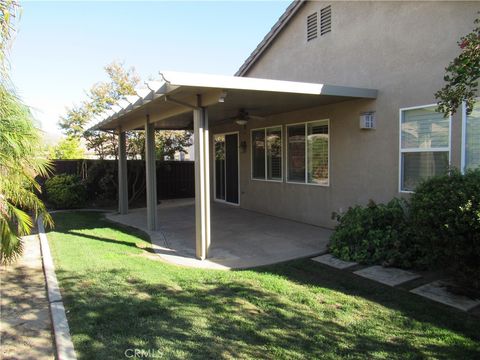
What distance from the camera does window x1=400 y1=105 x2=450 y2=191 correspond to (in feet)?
20.2

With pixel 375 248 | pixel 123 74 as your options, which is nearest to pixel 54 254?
pixel 375 248

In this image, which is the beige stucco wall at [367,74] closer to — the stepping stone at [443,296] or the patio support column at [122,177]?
the stepping stone at [443,296]

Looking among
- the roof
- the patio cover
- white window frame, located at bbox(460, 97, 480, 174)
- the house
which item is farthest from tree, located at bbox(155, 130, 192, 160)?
white window frame, located at bbox(460, 97, 480, 174)

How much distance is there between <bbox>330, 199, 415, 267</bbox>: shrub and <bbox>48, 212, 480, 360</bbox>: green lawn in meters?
0.72

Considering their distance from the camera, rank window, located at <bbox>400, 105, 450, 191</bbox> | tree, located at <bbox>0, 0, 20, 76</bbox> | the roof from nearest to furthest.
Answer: tree, located at <bbox>0, 0, 20, 76</bbox> < window, located at <bbox>400, 105, 450, 191</bbox> < the roof

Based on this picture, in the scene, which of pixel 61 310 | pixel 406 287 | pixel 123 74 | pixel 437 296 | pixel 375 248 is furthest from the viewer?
pixel 123 74

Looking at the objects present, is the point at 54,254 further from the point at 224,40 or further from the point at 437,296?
the point at 224,40

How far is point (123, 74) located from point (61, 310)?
13672 mm

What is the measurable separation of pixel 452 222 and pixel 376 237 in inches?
77.0

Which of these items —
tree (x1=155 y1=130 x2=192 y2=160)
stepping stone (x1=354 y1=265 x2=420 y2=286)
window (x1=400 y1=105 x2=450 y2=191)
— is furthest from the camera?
tree (x1=155 y1=130 x2=192 y2=160)

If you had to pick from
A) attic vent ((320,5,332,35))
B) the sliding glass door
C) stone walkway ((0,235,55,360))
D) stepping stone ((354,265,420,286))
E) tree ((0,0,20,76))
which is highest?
attic vent ((320,5,332,35))

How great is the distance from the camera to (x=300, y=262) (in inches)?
240

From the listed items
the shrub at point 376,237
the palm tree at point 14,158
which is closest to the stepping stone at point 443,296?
the shrub at point 376,237

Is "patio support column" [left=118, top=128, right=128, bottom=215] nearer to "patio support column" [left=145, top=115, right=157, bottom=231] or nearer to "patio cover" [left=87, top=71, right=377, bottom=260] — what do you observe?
"patio cover" [left=87, top=71, right=377, bottom=260]
